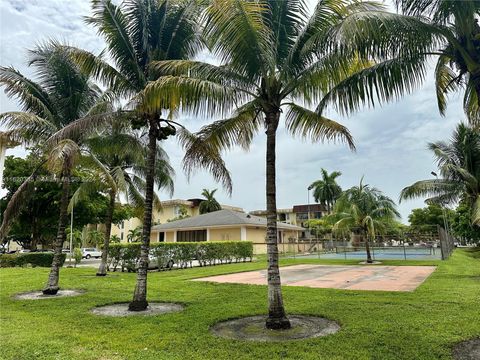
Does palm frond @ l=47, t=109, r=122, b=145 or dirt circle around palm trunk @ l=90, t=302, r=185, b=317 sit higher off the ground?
palm frond @ l=47, t=109, r=122, b=145

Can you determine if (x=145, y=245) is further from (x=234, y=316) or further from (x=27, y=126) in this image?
(x=27, y=126)

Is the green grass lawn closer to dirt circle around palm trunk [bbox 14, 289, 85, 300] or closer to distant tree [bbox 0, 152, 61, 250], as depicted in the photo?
dirt circle around palm trunk [bbox 14, 289, 85, 300]

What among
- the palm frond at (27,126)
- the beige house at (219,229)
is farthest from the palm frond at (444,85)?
the beige house at (219,229)

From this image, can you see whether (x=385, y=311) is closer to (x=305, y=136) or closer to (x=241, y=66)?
(x=305, y=136)

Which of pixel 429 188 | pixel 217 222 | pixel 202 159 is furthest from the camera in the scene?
pixel 217 222

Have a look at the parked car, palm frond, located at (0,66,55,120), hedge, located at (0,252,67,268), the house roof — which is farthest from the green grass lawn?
the house roof

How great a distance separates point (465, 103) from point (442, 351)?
15.9ft

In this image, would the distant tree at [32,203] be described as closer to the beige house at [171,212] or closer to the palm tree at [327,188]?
the beige house at [171,212]

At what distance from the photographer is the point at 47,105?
39.7ft

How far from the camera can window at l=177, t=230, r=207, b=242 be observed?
3546 centimetres

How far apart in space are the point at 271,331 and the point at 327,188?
55.7 meters

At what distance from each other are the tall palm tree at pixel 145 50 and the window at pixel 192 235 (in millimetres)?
→ 25899

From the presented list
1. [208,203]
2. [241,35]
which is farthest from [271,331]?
[208,203]

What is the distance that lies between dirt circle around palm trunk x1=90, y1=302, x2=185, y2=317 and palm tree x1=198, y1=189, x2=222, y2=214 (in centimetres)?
4726
